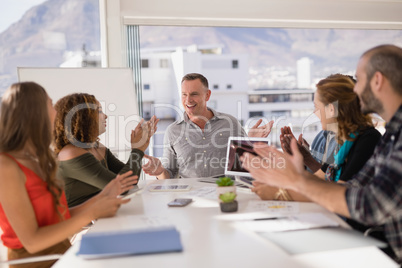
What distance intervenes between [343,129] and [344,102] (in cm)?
18

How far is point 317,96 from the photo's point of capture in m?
2.43

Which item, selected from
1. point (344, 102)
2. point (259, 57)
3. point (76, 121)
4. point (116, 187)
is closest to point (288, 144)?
point (344, 102)

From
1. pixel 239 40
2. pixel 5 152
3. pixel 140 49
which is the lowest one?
pixel 5 152

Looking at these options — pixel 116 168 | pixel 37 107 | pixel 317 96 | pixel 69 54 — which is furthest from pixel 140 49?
pixel 37 107

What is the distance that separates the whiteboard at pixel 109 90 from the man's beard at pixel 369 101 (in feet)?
9.49

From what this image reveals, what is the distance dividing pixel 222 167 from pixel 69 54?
12.3ft

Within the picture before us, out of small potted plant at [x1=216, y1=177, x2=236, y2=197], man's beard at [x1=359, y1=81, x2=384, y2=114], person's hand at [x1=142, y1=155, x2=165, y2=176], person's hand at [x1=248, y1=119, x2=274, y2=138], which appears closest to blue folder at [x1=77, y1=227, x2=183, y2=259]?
small potted plant at [x1=216, y1=177, x2=236, y2=197]

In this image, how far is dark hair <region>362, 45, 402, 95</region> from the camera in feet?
5.19

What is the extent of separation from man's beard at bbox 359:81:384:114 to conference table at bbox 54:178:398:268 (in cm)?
50

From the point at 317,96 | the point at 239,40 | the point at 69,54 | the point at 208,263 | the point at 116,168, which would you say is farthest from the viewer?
the point at 239,40

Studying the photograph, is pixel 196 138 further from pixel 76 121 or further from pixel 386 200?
pixel 386 200

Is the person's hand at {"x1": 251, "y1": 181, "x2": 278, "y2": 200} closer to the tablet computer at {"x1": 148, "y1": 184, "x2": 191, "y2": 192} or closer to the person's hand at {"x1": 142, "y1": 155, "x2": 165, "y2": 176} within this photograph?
the tablet computer at {"x1": 148, "y1": 184, "x2": 191, "y2": 192}

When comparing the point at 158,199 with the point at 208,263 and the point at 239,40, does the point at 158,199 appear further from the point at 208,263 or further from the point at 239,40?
the point at 239,40

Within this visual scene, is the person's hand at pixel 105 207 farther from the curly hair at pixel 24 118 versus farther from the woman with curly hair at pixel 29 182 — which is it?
the curly hair at pixel 24 118
